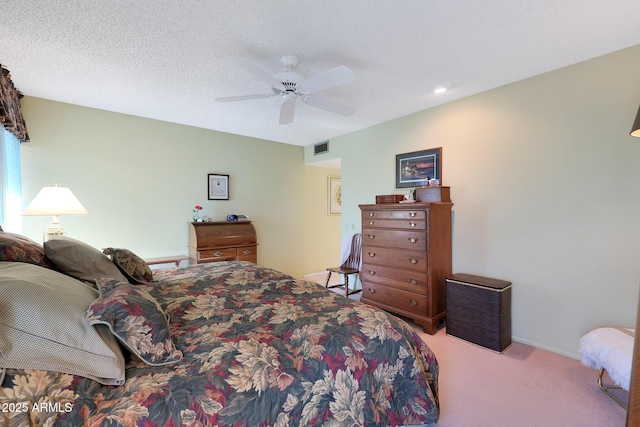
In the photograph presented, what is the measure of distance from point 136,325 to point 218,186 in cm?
351

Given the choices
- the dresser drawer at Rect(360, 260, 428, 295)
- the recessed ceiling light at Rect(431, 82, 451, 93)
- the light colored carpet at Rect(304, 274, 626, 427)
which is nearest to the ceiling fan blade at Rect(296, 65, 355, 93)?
the recessed ceiling light at Rect(431, 82, 451, 93)

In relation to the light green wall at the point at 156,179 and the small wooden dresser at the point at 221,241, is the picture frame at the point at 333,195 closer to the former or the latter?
the light green wall at the point at 156,179

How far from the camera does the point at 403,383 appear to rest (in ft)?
4.47

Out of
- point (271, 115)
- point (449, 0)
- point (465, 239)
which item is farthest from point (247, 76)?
point (465, 239)

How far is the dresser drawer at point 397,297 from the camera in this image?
2.88 metres

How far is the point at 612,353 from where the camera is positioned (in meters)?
1.70

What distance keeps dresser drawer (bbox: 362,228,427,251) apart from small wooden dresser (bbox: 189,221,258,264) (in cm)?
183

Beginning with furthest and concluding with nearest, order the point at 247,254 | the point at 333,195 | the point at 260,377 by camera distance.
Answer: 1. the point at 333,195
2. the point at 247,254
3. the point at 260,377

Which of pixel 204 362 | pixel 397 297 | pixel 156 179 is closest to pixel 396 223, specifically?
pixel 397 297

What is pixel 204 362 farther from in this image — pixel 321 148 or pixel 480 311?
pixel 321 148

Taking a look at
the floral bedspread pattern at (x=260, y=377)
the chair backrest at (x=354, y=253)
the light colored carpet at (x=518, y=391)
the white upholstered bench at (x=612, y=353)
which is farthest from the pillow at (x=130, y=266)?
the white upholstered bench at (x=612, y=353)

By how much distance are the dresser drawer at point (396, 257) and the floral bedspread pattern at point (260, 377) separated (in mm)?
1398

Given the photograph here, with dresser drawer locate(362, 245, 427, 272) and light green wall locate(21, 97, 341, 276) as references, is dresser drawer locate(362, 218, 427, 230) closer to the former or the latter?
dresser drawer locate(362, 245, 427, 272)

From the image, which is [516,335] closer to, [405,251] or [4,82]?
[405,251]
